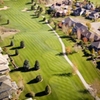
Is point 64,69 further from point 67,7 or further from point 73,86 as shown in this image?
point 67,7

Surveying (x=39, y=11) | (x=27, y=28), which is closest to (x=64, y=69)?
(x=27, y=28)

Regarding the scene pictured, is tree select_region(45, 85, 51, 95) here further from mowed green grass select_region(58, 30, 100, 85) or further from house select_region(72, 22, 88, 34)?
house select_region(72, 22, 88, 34)

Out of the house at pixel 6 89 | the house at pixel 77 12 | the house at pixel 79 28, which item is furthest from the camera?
the house at pixel 77 12

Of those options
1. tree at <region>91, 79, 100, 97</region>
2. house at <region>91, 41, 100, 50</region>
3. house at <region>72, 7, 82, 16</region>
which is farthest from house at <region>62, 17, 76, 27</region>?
tree at <region>91, 79, 100, 97</region>

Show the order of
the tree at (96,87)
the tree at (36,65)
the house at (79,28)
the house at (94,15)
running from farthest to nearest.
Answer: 1. the house at (94,15)
2. the house at (79,28)
3. the tree at (36,65)
4. the tree at (96,87)

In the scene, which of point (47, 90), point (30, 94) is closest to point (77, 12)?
point (47, 90)

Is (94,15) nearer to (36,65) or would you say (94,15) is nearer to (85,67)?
(85,67)

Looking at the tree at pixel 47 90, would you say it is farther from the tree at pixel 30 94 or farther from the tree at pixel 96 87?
the tree at pixel 96 87

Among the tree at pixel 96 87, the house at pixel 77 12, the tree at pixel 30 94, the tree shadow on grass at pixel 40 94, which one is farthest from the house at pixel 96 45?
the tree at pixel 30 94
